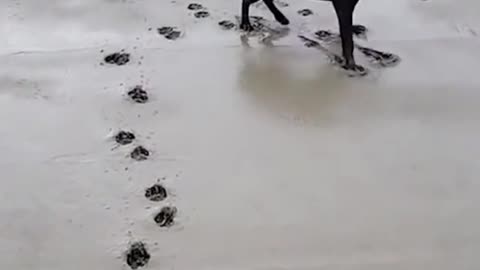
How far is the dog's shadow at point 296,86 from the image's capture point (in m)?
3.06

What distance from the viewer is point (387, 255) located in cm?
A: 231

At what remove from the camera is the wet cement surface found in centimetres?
237

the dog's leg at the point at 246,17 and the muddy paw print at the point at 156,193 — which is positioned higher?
the dog's leg at the point at 246,17

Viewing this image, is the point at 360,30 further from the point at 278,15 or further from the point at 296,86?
the point at 296,86

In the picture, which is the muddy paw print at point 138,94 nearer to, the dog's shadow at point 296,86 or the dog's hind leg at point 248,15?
the dog's shadow at point 296,86

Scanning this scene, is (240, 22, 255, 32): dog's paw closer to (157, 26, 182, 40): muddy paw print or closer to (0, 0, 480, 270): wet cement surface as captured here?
(0, 0, 480, 270): wet cement surface

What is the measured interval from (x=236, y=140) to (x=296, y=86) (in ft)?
1.63

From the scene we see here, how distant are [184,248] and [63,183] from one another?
55cm

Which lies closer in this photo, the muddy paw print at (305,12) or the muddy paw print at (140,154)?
the muddy paw print at (140,154)

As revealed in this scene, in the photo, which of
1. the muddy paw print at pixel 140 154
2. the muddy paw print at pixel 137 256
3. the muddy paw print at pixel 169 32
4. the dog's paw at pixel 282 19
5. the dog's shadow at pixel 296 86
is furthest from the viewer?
the dog's paw at pixel 282 19

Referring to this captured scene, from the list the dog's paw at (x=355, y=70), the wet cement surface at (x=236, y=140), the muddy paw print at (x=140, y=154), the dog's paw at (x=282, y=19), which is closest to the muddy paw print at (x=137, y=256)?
the wet cement surface at (x=236, y=140)

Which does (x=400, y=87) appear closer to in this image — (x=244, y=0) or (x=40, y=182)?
(x=244, y=0)

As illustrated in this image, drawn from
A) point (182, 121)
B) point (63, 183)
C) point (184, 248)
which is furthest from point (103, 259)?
point (182, 121)

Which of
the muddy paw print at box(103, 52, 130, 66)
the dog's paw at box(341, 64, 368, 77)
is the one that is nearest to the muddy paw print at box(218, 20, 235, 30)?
the muddy paw print at box(103, 52, 130, 66)
